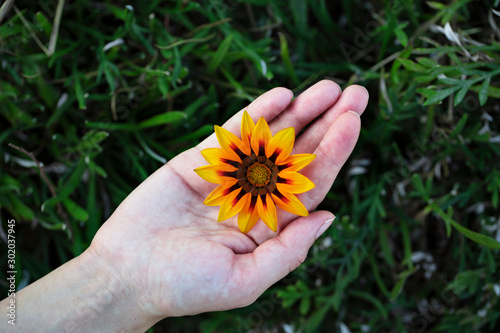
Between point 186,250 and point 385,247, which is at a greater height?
point 186,250

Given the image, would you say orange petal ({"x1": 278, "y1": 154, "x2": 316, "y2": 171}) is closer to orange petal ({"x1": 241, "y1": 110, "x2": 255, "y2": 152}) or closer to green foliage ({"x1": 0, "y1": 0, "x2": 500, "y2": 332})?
orange petal ({"x1": 241, "y1": 110, "x2": 255, "y2": 152})

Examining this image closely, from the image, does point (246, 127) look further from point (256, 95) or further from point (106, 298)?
point (106, 298)

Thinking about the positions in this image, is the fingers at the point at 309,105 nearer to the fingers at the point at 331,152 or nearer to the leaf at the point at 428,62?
the fingers at the point at 331,152

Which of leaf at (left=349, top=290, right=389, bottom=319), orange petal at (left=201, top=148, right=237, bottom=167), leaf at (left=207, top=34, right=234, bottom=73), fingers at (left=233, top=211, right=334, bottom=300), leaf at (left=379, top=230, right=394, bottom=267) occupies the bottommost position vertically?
leaf at (left=349, top=290, right=389, bottom=319)

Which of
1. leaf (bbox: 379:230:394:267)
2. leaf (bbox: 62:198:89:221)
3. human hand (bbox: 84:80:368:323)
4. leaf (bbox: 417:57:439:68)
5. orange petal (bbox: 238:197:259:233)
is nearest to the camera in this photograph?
human hand (bbox: 84:80:368:323)

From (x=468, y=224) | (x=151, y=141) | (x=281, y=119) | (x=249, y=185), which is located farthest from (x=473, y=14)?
(x=151, y=141)

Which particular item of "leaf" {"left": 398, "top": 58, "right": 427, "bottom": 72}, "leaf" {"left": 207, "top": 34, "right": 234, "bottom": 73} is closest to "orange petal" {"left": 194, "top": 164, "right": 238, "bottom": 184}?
"leaf" {"left": 207, "top": 34, "right": 234, "bottom": 73}

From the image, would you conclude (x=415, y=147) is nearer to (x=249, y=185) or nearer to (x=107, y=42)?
(x=249, y=185)

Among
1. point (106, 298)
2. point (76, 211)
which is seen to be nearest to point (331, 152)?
point (106, 298)
